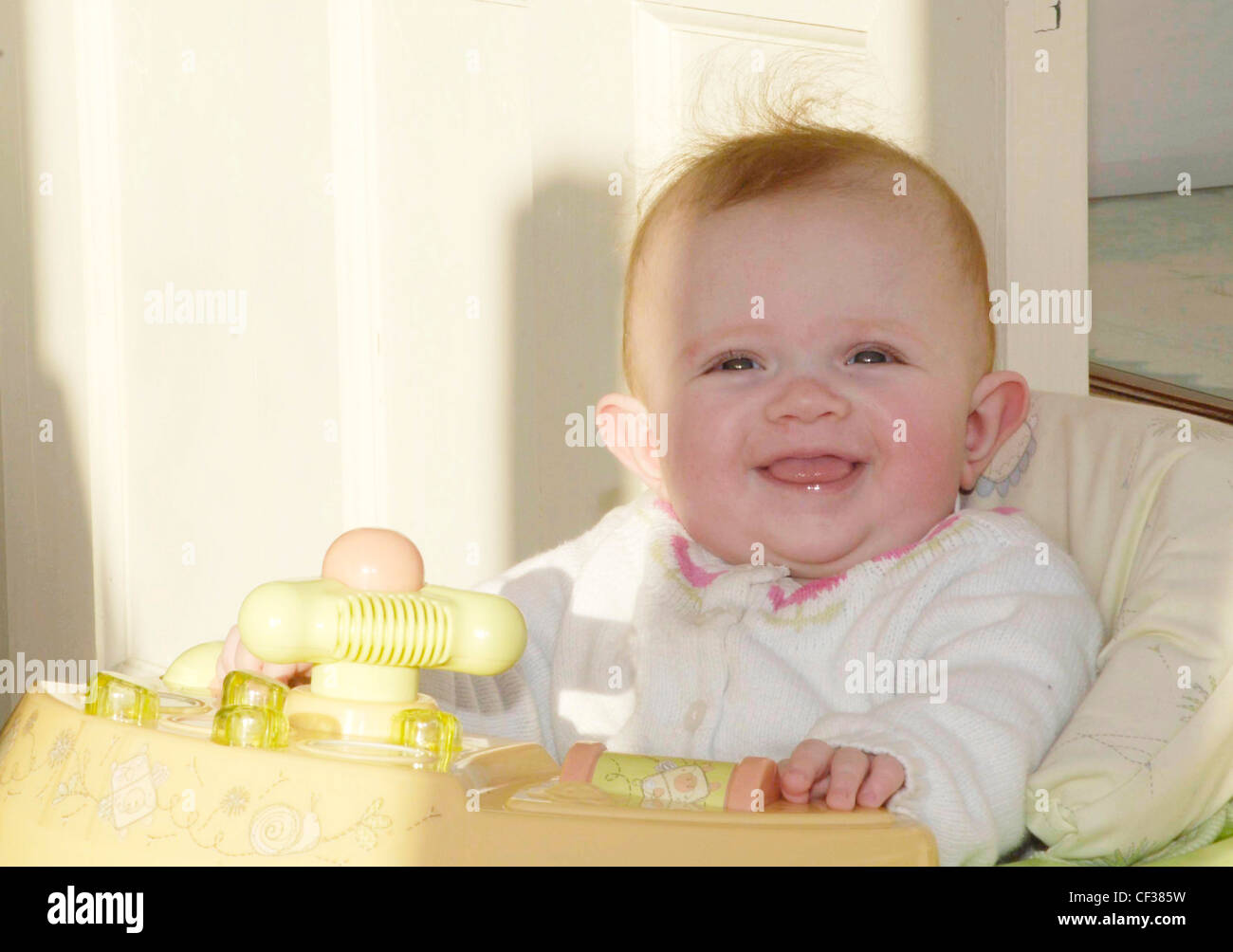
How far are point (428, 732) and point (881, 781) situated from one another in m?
0.22

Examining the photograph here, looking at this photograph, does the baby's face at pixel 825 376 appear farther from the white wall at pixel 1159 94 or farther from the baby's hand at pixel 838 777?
the white wall at pixel 1159 94

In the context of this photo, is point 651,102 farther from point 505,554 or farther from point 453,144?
point 505,554

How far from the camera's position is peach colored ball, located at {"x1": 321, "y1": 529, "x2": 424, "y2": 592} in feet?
2.18

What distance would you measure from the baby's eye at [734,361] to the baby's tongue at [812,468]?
72mm

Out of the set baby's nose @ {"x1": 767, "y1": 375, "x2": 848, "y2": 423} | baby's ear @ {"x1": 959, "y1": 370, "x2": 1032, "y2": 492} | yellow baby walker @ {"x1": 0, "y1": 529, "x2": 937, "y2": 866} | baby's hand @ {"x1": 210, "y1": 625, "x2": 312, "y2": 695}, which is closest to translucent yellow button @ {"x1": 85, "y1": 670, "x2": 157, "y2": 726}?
yellow baby walker @ {"x1": 0, "y1": 529, "x2": 937, "y2": 866}

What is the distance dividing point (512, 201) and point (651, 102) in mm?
194

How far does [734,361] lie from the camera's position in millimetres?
938

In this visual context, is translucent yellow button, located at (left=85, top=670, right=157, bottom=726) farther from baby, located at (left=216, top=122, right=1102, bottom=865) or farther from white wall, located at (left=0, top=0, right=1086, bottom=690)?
white wall, located at (left=0, top=0, right=1086, bottom=690)

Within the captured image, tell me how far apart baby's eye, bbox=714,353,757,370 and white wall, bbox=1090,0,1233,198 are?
7.30ft

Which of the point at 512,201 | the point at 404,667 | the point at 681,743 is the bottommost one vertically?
the point at 681,743

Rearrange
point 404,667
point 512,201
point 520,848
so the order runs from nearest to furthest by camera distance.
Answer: point 520,848, point 404,667, point 512,201

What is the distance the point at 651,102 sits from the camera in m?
1.45

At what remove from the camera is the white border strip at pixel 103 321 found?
4.12 ft

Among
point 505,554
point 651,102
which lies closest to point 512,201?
point 651,102
